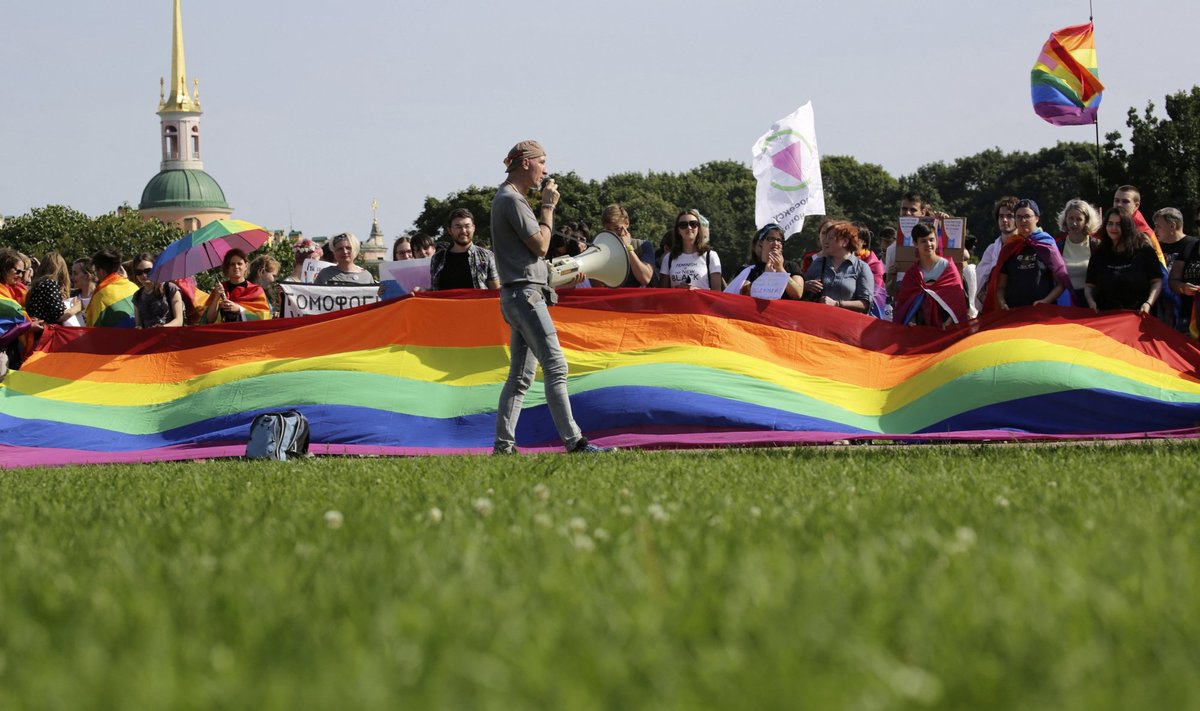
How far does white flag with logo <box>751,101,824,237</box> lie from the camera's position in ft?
60.7

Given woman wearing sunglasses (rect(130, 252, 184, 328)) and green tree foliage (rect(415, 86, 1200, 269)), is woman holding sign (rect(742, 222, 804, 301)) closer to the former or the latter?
woman wearing sunglasses (rect(130, 252, 184, 328))

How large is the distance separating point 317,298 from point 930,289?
683cm

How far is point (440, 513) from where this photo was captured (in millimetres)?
5543

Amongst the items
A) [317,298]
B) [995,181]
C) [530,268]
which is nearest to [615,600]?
[530,268]

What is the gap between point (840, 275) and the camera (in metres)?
14.3

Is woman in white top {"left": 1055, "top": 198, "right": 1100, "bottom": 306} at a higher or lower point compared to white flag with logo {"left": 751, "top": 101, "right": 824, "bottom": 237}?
lower

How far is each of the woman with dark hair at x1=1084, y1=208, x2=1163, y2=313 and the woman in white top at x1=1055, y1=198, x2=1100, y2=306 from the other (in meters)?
0.30

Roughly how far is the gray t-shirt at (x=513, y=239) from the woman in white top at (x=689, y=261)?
4.31 metres

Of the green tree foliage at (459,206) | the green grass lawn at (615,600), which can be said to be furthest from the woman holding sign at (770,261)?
the green tree foliage at (459,206)

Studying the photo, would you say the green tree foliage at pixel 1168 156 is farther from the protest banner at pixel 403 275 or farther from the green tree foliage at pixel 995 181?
the protest banner at pixel 403 275

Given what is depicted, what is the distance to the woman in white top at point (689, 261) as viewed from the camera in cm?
1514

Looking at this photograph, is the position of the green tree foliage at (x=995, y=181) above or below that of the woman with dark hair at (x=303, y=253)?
above

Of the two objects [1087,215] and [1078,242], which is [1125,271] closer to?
[1078,242]

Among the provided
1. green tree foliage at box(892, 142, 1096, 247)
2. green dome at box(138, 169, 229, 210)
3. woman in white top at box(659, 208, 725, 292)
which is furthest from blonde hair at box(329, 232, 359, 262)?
green dome at box(138, 169, 229, 210)
